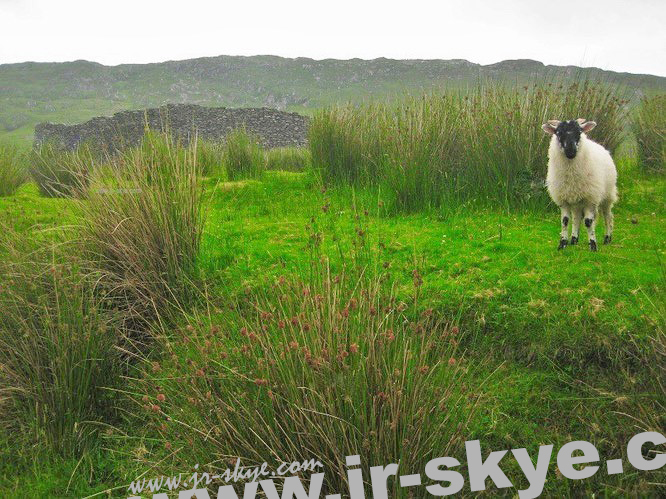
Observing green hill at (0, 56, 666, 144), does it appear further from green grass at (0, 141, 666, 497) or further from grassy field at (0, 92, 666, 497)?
grassy field at (0, 92, 666, 497)

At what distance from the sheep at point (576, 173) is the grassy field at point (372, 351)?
12.8 inches

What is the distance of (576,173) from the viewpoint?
437 centimetres

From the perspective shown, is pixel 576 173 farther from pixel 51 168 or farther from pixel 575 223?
pixel 51 168

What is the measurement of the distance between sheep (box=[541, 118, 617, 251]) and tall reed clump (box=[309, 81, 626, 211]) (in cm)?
152

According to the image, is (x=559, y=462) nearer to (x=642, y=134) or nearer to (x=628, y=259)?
(x=628, y=259)

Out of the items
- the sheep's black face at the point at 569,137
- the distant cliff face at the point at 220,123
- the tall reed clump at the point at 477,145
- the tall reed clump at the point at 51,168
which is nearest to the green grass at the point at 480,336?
A: the tall reed clump at the point at 477,145

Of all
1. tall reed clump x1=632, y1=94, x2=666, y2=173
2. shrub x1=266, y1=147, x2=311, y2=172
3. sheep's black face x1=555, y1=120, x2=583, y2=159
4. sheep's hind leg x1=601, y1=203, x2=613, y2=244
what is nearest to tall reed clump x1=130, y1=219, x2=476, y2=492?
sheep's black face x1=555, y1=120, x2=583, y2=159

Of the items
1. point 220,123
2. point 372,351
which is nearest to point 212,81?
point 220,123

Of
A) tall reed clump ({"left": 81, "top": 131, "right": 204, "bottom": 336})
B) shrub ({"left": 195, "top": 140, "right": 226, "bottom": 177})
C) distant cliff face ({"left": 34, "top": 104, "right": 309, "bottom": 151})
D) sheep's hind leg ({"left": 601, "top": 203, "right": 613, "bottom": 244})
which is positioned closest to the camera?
tall reed clump ({"left": 81, "top": 131, "right": 204, "bottom": 336})

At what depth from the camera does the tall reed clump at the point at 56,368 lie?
3252mm

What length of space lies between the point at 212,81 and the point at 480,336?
97061 millimetres

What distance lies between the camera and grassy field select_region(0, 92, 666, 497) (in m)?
2.30

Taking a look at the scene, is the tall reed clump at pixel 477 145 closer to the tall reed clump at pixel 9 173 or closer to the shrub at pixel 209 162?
the shrub at pixel 209 162

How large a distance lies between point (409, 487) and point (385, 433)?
231 millimetres
